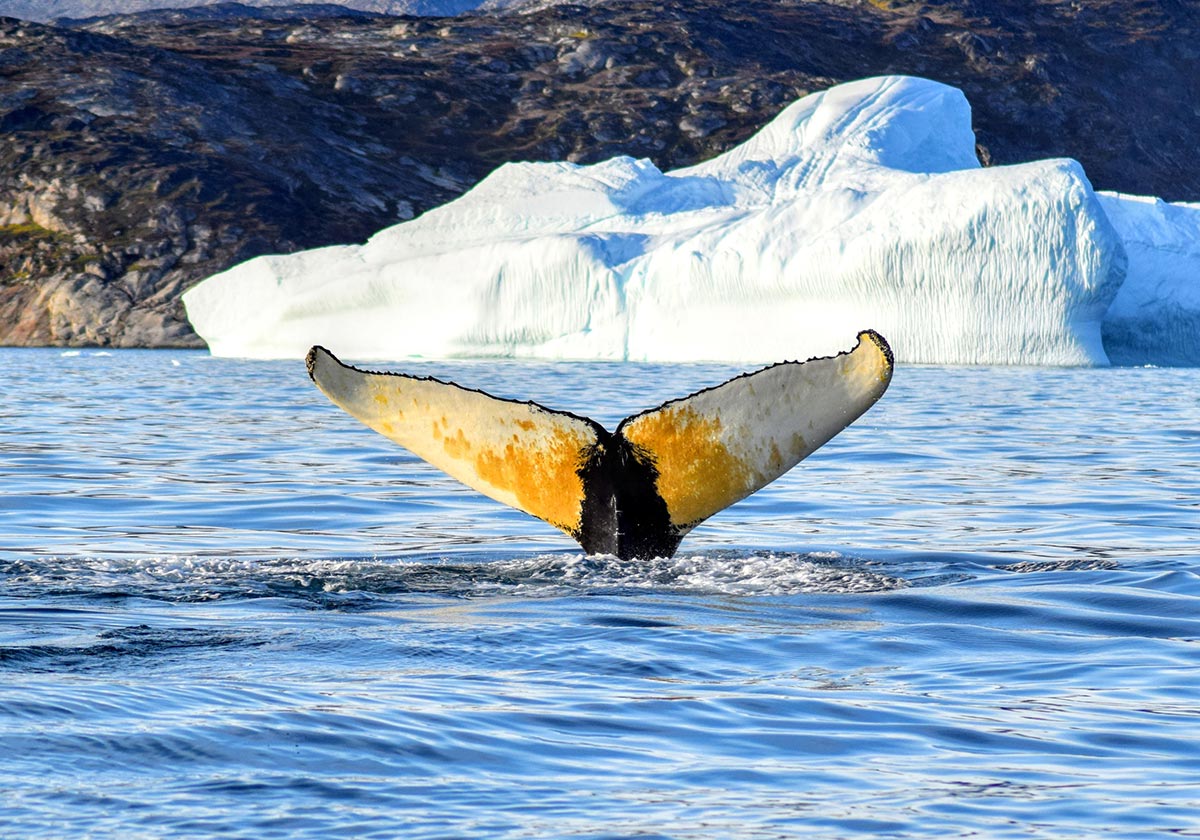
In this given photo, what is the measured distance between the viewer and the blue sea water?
3.74m

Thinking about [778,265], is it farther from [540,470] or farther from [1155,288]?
[540,470]

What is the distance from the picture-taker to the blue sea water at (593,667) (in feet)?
12.3

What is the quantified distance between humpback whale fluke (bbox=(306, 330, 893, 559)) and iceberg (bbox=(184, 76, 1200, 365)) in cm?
2262

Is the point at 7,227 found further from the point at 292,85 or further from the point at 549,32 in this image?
the point at 549,32

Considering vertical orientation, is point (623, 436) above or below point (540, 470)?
above

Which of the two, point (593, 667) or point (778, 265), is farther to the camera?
point (778, 265)

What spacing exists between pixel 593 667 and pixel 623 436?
4.08 ft

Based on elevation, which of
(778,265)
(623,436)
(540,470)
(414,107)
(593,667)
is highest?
(414,107)

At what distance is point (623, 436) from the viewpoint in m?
6.31

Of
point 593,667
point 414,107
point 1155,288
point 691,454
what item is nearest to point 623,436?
point 691,454

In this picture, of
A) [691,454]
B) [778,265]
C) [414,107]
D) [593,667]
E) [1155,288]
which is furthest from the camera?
[414,107]

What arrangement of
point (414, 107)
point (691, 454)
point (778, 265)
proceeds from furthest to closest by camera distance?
point (414, 107)
point (778, 265)
point (691, 454)

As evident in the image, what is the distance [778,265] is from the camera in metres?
30.1

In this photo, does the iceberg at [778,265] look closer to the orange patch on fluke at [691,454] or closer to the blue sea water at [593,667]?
the blue sea water at [593,667]
